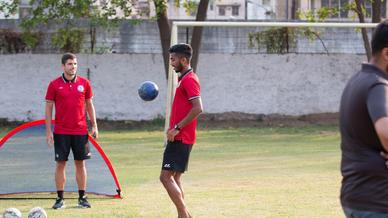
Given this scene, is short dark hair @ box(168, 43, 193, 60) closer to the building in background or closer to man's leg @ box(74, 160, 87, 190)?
man's leg @ box(74, 160, 87, 190)

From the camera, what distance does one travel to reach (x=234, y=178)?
13.5 m

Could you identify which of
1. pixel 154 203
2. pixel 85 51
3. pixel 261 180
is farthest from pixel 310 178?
pixel 85 51

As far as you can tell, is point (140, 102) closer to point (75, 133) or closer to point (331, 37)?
point (331, 37)

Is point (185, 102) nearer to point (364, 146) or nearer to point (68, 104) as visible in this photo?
point (68, 104)

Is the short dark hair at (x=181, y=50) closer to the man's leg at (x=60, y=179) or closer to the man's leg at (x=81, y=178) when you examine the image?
the man's leg at (x=81, y=178)

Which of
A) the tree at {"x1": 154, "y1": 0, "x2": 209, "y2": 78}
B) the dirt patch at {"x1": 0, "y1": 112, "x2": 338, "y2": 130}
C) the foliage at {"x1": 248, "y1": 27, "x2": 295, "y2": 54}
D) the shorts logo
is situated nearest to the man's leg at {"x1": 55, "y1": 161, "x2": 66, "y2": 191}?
the shorts logo

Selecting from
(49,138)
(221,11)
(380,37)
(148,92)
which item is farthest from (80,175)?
(221,11)

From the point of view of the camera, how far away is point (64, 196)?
11711mm

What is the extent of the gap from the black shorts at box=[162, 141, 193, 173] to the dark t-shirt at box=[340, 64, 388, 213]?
4.27 m

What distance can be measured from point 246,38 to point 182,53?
19.0 metres

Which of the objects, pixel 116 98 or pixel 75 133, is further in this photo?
pixel 116 98

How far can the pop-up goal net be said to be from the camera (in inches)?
464

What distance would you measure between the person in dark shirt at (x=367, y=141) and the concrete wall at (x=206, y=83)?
21.6 metres

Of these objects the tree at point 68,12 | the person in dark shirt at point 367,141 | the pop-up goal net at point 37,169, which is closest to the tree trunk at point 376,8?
the tree at point 68,12
